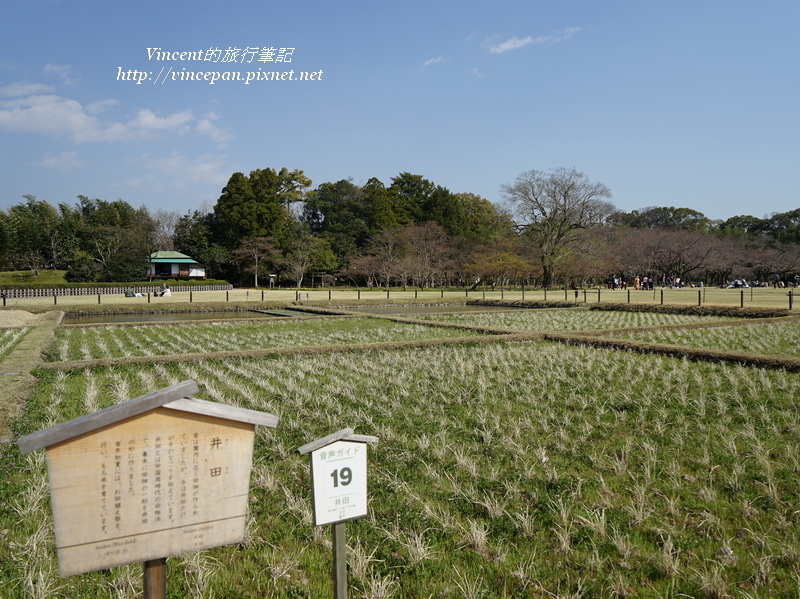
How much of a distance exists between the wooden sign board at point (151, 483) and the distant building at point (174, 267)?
5369 cm

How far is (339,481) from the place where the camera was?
2.54m

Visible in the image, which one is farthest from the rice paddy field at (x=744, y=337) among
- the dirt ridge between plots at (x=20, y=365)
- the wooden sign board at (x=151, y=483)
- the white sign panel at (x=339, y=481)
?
the dirt ridge between plots at (x=20, y=365)

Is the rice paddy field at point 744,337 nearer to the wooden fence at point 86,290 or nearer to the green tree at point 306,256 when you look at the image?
the wooden fence at point 86,290

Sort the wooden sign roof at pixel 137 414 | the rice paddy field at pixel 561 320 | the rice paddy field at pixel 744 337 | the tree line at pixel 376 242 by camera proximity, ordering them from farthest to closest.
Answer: the tree line at pixel 376 242
the rice paddy field at pixel 561 320
the rice paddy field at pixel 744 337
the wooden sign roof at pixel 137 414

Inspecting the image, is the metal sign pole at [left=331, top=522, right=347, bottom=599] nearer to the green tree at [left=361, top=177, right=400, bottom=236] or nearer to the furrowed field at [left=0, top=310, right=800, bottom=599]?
the furrowed field at [left=0, top=310, right=800, bottom=599]

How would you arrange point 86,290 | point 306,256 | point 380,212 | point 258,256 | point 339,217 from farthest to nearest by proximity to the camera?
1. point 339,217
2. point 380,212
3. point 258,256
4. point 306,256
5. point 86,290

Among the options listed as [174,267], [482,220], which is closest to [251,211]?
[174,267]

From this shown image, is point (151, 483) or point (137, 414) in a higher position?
point (137, 414)

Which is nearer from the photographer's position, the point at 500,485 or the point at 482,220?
the point at 500,485

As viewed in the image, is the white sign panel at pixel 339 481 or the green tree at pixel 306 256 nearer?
the white sign panel at pixel 339 481

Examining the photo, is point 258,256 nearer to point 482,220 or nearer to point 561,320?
point 482,220

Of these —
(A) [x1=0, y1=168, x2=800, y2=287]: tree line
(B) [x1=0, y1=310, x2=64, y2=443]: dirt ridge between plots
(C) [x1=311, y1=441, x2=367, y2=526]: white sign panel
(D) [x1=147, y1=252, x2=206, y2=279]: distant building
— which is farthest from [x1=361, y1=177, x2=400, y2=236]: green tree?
(C) [x1=311, y1=441, x2=367, y2=526]: white sign panel

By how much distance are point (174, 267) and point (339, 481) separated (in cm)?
5559

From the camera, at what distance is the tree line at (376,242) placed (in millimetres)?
48531
